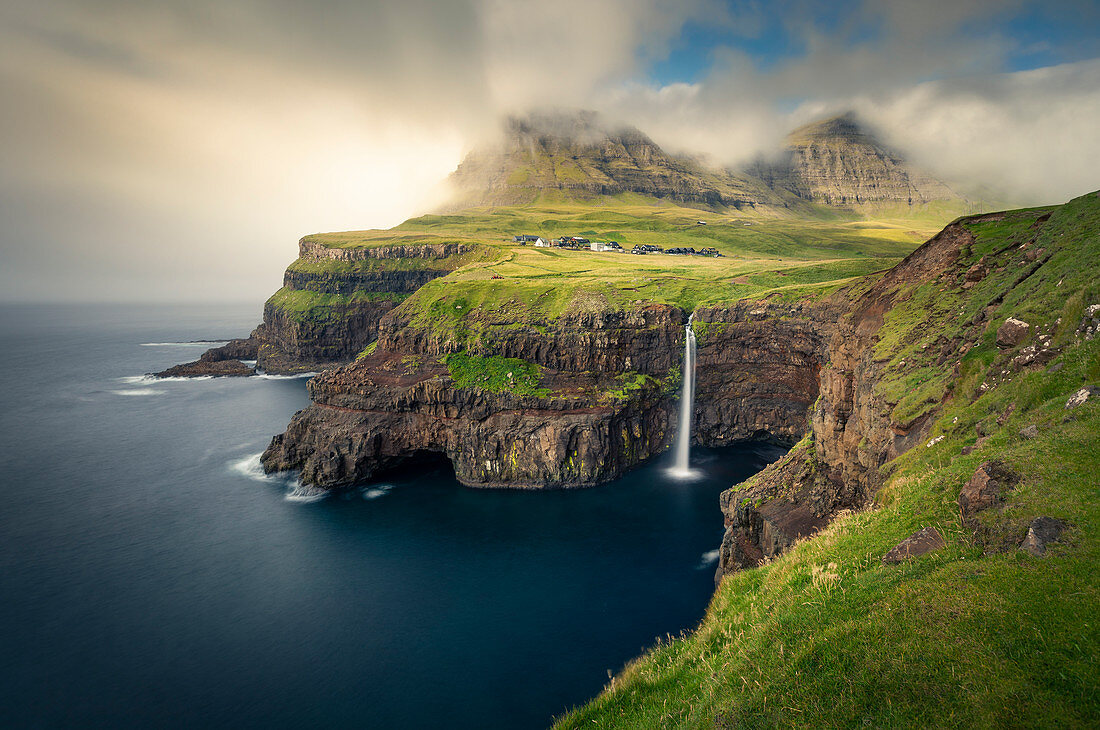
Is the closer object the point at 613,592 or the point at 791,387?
the point at 613,592

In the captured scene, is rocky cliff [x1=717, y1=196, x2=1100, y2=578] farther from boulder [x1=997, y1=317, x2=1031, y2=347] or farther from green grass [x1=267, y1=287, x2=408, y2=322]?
green grass [x1=267, y1=287, x2=408, y2=322]

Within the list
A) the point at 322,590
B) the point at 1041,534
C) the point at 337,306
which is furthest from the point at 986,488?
the point at 337,306

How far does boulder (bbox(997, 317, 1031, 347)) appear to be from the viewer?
20.2 m

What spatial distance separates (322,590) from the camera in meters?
42.8

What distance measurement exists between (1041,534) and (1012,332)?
51.6ft

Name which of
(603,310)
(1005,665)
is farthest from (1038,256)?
(603,310)

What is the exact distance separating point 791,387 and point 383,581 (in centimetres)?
5931

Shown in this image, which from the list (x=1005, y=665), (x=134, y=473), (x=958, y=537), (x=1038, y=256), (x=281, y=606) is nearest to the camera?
(x=1005, y=665)

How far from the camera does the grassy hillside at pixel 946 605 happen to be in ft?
24.8

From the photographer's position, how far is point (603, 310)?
71875 mm

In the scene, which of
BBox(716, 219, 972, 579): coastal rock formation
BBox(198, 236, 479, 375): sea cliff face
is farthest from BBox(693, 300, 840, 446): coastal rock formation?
BBox(198, 236, 479, 375): sea cliff face

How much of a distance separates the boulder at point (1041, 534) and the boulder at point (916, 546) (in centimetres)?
198

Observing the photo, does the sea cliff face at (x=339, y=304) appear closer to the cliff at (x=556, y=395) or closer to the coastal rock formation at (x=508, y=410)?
the cliff at (x=556, y=395)

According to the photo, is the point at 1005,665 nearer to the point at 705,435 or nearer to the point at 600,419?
the point at 600,419
